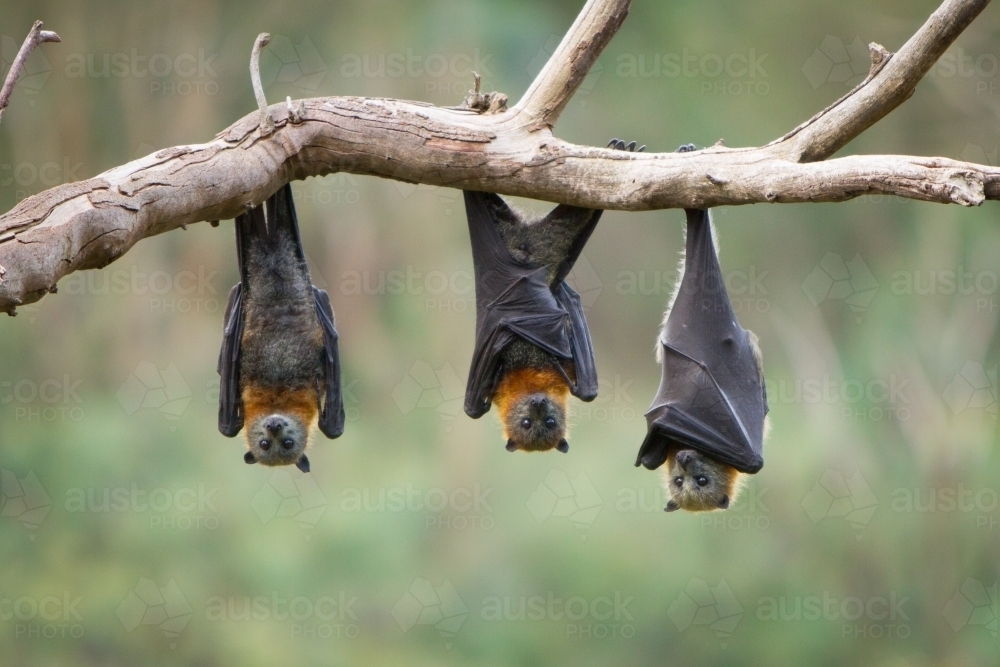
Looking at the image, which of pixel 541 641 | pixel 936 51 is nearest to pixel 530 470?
pixel 541 641

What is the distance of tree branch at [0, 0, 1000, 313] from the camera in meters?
3.03

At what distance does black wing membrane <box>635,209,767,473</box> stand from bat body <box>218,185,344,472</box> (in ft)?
5.28

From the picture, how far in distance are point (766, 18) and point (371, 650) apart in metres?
8.91

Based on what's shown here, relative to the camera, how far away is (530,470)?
10859mm

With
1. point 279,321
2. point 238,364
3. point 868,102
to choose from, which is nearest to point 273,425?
point 238,364

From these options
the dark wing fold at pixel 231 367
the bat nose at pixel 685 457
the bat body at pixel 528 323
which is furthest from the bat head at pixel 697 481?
the dark wing fold at pixel 231 367

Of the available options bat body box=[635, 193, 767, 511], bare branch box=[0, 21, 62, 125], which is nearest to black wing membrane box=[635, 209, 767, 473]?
bat body box=[635, 193, 767, 511]

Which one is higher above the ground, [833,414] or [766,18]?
[766,18]

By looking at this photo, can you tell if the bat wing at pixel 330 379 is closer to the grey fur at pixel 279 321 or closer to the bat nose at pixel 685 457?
the grey fur at pixel 279 321

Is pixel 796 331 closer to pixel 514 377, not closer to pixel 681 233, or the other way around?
pixel 681 233

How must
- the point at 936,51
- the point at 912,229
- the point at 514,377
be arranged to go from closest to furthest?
1. the point at 936,51
2. the point at 514,377
3. the point at 912,229

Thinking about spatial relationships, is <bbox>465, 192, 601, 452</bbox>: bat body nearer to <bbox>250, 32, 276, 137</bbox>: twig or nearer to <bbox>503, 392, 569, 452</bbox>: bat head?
<bbox>503, 392, 569, 452</bbox>: bat head

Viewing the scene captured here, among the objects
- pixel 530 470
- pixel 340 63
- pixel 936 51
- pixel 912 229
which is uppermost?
pixel 340 63

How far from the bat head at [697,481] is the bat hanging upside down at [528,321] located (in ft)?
1.93
